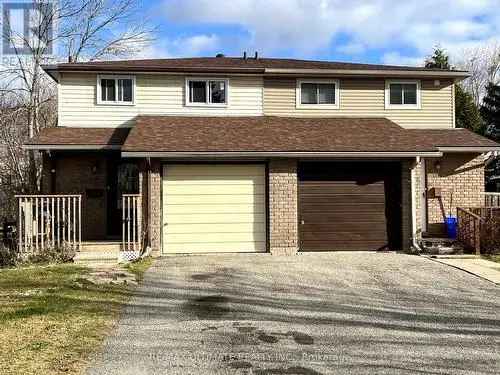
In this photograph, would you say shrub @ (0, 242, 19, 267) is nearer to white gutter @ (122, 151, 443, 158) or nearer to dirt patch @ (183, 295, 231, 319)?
white gutter @ (122, 151, 443, 158)

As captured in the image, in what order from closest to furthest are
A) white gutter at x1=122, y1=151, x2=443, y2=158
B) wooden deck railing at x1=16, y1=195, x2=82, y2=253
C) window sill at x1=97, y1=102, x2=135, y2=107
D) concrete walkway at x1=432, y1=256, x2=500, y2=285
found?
1. concrete walkway at x1=432, y1=256, x2=500, y2=285
2. wooden deck railing at x1=16, y1=195, x2=82, y2=253
3. white gutter at x1=122, y1=151, x2=443, y2=158
4. window sill at x1=97, y1=102, x2=135, y2=107

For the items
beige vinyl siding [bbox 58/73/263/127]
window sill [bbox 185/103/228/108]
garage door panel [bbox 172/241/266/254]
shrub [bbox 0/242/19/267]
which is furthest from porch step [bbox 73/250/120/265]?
window sill [bbox 185/103/228/108]

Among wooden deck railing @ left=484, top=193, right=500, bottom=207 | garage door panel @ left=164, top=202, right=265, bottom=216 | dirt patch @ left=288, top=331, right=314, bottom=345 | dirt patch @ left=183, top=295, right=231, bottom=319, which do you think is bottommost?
dirt patch @ left=288, top=331, right=314, bottom=345

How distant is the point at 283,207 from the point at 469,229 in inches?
206

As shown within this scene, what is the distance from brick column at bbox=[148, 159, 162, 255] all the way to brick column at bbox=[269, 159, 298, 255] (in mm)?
2953

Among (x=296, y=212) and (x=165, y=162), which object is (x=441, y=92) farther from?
(x=165, y=162)

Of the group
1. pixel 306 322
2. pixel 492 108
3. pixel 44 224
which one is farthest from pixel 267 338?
pixel 492 108

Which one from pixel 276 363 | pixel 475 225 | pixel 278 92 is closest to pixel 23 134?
pixel 278 92

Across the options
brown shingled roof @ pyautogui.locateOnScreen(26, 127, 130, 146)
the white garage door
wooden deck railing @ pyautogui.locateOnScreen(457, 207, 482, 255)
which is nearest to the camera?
wooden deck railing @ pyautogui.locateOnScreen(457, 207, 482, 255)

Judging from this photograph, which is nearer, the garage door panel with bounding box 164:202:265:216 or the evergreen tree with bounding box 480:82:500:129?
the garage door panel with bounding box 164:202:265:216

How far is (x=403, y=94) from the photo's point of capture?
18.3m

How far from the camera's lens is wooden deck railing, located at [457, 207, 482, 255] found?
14750 mm

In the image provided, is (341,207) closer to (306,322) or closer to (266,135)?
(266,135)

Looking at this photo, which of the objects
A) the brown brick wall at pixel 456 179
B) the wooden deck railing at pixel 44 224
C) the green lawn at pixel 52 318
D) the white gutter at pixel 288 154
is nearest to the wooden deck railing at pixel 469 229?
the brown brick wall at pixel 456 179
